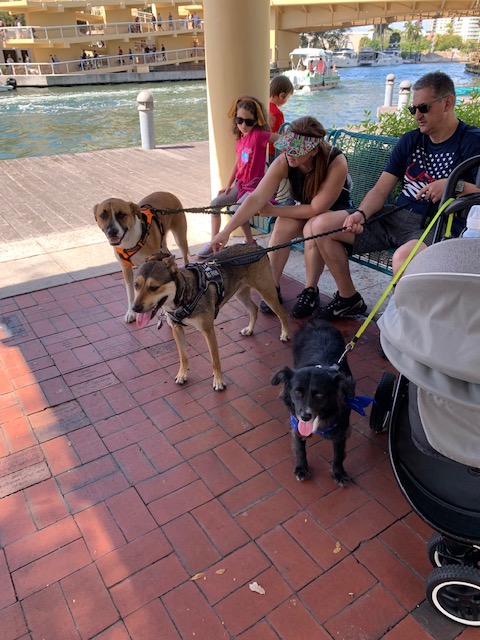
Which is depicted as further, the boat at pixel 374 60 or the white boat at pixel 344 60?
the boat at pixel 374 60

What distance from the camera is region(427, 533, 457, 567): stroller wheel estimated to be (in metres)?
2.12

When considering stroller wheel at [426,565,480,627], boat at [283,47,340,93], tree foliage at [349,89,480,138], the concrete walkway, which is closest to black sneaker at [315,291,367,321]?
the concrete walkway

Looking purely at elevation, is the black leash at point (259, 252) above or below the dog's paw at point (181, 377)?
above

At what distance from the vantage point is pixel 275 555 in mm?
2430

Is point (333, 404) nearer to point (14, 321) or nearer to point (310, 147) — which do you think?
point (310, 147)

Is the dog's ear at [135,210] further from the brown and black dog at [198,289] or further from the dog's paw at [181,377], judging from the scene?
the dog's paw at [181,377]

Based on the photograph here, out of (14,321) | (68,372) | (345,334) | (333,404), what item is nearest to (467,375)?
(333,404)

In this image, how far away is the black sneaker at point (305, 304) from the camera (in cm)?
459

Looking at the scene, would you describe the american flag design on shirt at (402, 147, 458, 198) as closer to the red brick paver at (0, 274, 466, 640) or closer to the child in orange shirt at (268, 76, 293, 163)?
the red brick paver at (0, 274, 466, 640)

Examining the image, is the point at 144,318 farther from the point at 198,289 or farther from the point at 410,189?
the point at 410,189

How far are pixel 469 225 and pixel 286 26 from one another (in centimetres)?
5820

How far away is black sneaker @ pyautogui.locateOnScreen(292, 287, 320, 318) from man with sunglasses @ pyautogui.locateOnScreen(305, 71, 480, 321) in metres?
0.12

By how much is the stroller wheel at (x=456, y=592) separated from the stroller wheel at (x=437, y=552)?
0.37 feet

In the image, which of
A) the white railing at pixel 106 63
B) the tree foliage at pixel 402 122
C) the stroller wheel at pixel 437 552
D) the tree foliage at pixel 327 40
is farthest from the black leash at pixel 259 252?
the tree foliage at pixel 327 40
